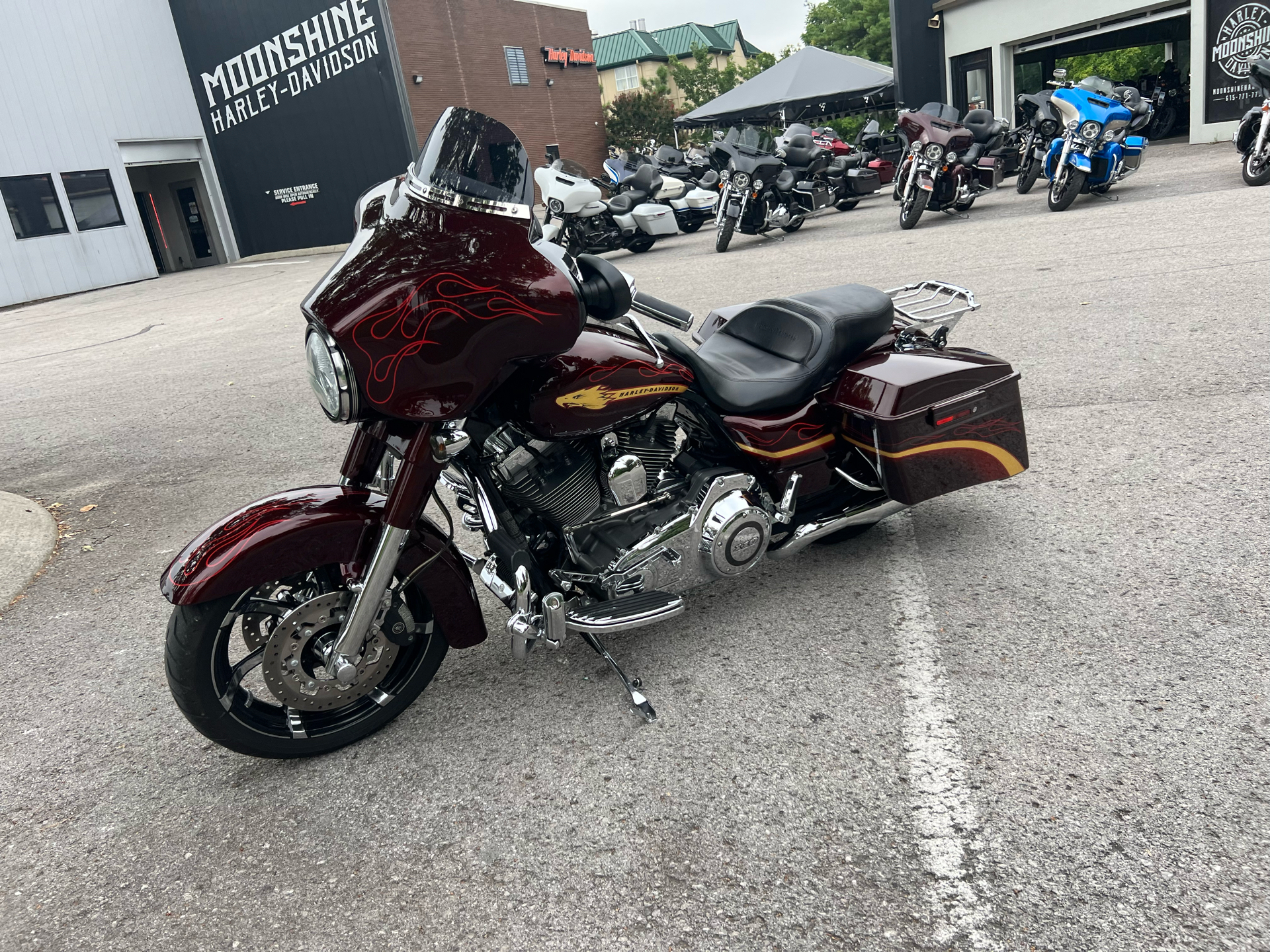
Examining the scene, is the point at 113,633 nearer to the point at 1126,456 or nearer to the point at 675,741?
the point at 675,741

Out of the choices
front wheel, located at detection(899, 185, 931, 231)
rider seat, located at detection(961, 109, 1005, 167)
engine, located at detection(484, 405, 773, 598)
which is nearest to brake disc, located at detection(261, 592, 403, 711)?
engine, located at detection(484, 405, 773, 598)

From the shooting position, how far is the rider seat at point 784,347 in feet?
10.2

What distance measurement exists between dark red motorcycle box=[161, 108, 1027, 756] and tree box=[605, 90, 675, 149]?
38295 mm

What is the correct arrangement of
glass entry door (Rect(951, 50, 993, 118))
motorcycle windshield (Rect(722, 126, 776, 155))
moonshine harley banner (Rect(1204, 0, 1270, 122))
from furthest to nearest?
glass entry door (Rect(951, 50, 993, 118)) < moonshine harley banner (Rect(1204, 0, 1270, 122)) < motorcycle windshield (Rect(722, 126, 776, 155))

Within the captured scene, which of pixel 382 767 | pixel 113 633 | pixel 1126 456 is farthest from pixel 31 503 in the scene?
pixel 1126 456

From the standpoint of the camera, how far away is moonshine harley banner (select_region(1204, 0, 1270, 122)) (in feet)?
52.6

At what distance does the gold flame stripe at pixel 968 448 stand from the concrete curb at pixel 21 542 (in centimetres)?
385

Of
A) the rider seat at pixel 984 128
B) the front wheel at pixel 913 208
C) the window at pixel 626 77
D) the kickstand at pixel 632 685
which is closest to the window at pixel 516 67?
the rider seat at pixel 984 128

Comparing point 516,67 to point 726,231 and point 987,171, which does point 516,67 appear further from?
point 987,171

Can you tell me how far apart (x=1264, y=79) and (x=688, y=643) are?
11657 mm

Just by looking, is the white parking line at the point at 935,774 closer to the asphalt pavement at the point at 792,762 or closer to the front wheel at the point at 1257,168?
the asphalt pavement at the point at 792,762

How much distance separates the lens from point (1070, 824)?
216 cm

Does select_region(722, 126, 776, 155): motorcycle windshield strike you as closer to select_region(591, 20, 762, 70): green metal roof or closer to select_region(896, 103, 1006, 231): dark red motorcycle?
select_region(896, 103, 1006, 231): dark red motorcycle

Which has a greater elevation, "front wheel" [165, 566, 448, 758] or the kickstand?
"front wheel" [165, 566, 448, 758]
